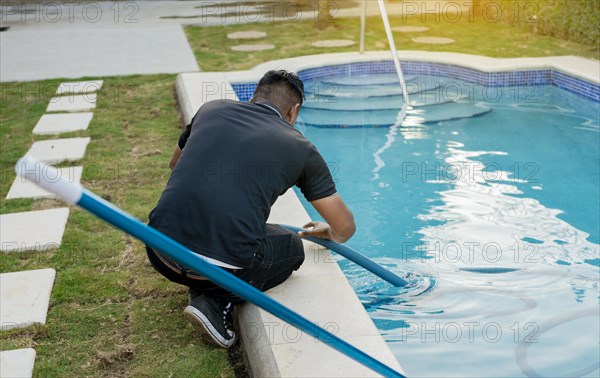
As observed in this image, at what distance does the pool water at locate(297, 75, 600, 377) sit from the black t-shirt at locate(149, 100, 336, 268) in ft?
3.92

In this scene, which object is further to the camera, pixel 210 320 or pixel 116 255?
pixel 116 255

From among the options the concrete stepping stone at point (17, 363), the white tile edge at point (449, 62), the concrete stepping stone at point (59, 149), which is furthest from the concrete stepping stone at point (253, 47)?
the concrete stepping stone at point (17, 363)

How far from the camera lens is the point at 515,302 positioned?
443 centimetres

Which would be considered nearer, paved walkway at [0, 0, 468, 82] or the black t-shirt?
the black t-shirt

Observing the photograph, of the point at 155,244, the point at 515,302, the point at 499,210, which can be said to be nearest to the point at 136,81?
the point at 499,210

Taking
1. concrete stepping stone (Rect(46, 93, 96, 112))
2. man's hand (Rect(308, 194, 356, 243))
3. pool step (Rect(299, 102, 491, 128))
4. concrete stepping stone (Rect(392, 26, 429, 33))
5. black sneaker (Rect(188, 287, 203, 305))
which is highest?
man's hand (Rect(308, 194, 356, 243))

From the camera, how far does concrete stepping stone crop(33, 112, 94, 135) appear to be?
22.2 ft

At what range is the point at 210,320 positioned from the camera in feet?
10.7

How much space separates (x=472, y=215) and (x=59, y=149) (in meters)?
3.31

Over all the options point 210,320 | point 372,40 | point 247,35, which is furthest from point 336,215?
point 247,35

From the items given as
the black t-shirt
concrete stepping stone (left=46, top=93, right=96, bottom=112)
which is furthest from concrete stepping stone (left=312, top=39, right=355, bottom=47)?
the black t-shirt

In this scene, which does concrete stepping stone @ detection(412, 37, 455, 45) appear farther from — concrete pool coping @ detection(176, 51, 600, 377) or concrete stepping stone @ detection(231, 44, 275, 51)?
concrete pool coping @ detection(176, 51, 600, 377)

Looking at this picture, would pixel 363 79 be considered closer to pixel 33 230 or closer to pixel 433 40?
pixel 433 40

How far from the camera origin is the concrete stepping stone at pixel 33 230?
4.36m
